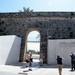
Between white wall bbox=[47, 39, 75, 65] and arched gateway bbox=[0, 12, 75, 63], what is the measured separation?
1984mm

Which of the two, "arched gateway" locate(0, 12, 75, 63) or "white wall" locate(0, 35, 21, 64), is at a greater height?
"arched gateway" locate(0, 12, 75, 63)

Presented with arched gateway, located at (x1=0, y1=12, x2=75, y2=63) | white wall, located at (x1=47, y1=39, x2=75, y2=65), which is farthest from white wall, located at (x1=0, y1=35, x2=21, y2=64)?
white wall, located at (x1=47, y1=39, x2=75, y2=65)

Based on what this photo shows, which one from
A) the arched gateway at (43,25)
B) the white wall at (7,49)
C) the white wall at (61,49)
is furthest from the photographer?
the arched gateway at (43,25)

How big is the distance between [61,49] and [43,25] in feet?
13.5

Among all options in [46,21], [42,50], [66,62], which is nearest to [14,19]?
[46,21]

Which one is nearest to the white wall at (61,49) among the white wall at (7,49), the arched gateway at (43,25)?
the arched gateway at (43,25)

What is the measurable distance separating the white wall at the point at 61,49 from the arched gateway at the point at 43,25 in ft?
6.51

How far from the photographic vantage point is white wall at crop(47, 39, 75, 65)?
12.7 metres

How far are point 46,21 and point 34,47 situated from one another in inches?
571

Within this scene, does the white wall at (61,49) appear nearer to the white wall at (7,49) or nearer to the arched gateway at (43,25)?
the arched gateway at (43,25)

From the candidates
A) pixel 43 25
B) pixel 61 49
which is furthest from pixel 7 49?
pixel 43 25

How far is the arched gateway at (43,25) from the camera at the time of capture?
50.3 feet

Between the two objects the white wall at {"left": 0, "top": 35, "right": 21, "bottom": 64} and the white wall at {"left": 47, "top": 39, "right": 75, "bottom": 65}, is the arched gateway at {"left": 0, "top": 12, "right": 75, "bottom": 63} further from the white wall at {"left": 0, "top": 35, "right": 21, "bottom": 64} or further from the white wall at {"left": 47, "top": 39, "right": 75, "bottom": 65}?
the white wall at {"left": 0, "top": 35, "right": 21, "bottom": 64}

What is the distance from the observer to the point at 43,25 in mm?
15625
